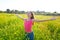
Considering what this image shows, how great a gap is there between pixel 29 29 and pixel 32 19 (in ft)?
1.24

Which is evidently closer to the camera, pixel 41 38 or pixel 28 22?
pixel 28 22

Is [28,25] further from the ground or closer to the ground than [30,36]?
further from the ground

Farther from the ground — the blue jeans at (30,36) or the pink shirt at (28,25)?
the pink shirt at (28,25)

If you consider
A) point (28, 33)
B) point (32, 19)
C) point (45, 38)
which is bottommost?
point (45, 38)

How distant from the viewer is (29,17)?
6727 mm

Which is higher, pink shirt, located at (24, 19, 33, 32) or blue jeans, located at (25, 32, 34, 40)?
pink shirt, located at (24, 19, 33, 32)

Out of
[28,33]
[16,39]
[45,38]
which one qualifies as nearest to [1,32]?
[16,39]

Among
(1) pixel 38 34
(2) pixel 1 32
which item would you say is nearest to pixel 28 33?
(2) pixel 1 32

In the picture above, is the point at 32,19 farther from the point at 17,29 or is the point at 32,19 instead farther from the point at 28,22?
the point at 17,29

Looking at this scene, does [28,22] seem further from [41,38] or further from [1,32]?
[41,38]

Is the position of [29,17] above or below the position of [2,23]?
above

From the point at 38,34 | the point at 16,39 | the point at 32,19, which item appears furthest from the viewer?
the point at 38,34

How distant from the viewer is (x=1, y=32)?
784cm

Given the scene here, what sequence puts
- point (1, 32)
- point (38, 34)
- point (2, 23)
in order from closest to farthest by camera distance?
point (1, 32) → point (38, 34) → point (2, 23)
